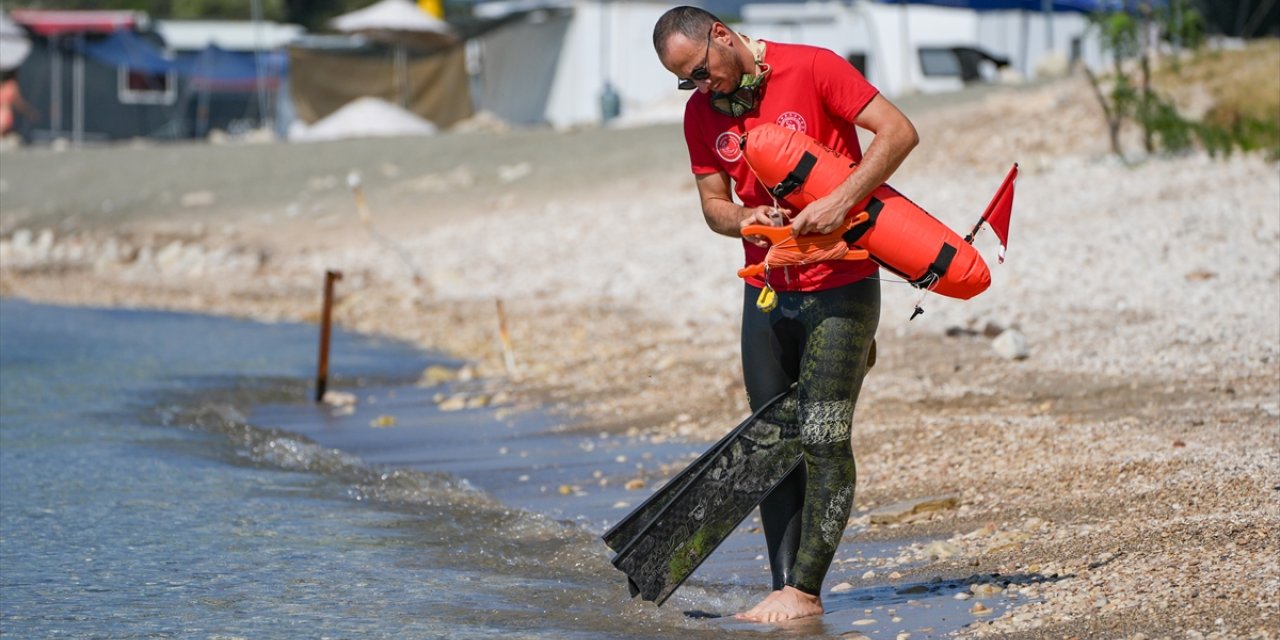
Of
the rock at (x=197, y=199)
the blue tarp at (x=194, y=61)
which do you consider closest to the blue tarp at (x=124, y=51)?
the blue tarp at (x=194, y=61)

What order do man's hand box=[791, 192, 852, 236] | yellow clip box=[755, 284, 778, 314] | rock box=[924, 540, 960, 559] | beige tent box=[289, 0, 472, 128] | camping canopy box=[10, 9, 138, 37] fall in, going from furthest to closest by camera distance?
camping canopy box=[10, 9, 138, 37]
beige tent box=[289, 0, 472, 128]
rock box=[924, 540, 960, 559]
yellow clip box=[755, 284, 778, 314]
man's hand box=[791, 192, 852, 236]

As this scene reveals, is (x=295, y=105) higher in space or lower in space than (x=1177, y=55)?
lower

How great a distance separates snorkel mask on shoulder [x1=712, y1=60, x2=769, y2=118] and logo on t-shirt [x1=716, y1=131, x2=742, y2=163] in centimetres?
6

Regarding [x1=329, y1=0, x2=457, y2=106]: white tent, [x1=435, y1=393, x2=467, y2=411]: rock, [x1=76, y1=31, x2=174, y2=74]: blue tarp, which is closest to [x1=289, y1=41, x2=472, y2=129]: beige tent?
[x1=329, y1=0, x2=457, y2=106]: white tent

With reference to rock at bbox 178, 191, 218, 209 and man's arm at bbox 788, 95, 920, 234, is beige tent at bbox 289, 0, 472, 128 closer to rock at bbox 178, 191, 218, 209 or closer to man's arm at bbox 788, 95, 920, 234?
rock at bbox 178, 191, 218, 209

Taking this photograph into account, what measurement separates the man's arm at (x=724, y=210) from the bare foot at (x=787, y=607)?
106 cm

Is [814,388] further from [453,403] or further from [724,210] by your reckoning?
[453,403]

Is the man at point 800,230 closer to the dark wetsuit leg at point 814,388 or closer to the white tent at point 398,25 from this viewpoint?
the dark wetsuit leg at point 814,388

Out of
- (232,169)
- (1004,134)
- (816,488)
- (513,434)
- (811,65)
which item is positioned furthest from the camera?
(232,169)

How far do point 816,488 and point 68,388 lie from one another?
7787 millimetres

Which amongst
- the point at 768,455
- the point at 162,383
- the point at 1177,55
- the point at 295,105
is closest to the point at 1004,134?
the point at 1177,55

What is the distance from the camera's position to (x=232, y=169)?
24438 mm

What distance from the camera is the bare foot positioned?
470cm

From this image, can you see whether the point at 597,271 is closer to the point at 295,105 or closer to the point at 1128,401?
the point at 1128,401
